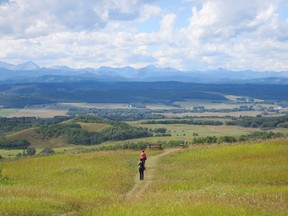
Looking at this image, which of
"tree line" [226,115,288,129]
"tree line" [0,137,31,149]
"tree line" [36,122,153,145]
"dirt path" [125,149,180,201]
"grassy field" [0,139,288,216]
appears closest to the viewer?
"grassy field" [0,139,288,216]

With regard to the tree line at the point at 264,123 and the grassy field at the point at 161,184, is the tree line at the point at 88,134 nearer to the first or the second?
the tree line at the point at 264,123

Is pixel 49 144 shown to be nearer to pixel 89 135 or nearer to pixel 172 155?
pixel 89 135

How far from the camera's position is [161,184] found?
32.7 metres

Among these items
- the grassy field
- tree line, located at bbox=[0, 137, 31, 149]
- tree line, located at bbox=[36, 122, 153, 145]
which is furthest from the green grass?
tree line, located at bbox=[36, 122, 153, 145]

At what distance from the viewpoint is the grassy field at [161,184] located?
20469 millimetres

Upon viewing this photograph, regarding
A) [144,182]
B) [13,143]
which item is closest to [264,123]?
[13,143]

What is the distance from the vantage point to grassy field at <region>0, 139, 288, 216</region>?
2047 centimetres

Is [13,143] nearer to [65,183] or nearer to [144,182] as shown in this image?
[65,183]

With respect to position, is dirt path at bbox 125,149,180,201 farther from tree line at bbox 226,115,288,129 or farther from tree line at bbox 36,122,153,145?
tree line at bbox 226,115,288,129

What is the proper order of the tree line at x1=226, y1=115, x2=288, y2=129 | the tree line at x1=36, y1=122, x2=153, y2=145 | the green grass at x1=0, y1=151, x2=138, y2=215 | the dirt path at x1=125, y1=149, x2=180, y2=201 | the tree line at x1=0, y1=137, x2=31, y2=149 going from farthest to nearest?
the tree line at x1=226, y1=115, x2=288, y2=129, the tree line at x1=36, y1=122, x2=153, y2=145, the tree line at x1=0, y1=137, x2=31, y2=149, the dirt path at x1=125, y1=149, x2=180, y2=201, the green grass at x1=0, y1=151, x2=138, y2=215

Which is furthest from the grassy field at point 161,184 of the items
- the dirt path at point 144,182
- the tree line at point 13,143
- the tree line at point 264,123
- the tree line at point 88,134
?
the tree line at point 264,123

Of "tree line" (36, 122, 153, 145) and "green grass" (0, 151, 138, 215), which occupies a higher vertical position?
"green grass" (0, 151, 138, 215)

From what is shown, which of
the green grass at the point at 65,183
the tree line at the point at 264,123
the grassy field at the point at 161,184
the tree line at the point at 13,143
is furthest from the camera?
the tree line at the point at 264,123

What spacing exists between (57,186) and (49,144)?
106 m
